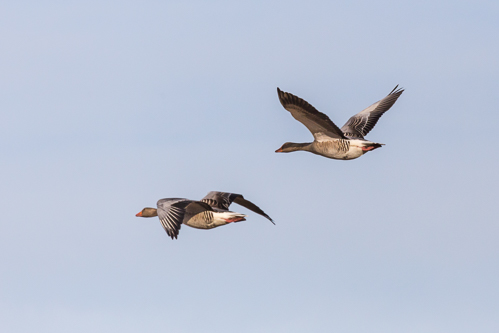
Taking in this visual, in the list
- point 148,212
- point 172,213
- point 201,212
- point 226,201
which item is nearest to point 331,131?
point 226,201

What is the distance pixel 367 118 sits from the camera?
107 ft

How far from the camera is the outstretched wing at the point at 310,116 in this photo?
2512 centimetres

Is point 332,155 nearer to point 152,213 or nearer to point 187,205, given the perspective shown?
point 187,205

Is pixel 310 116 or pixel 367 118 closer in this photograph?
pixel 310 116

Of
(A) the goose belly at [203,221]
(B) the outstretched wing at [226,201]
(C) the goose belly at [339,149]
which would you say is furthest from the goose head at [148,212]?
(C) the goose belly at [339,149]

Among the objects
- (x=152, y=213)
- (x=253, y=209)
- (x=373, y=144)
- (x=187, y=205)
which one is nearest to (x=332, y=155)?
(x=373, y=144)

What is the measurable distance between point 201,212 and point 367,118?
8728mm

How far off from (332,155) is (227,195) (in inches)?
154

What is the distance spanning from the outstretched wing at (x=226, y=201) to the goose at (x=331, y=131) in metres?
2.44

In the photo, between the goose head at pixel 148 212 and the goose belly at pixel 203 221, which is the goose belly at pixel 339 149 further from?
the goose head at pixel 148 212

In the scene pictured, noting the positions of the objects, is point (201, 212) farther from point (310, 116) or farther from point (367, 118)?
point (367, 118)

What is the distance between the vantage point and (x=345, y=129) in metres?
31.6

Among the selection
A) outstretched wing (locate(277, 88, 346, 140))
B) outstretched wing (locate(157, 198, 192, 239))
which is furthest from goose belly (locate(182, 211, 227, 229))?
outstretched wing (locate(277, 88, 346, 140))

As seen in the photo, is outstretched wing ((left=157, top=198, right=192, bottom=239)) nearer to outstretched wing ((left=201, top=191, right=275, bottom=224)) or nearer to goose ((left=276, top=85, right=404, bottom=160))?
outstretched wing ((left=201, top=191, right=275, bottom=224))
